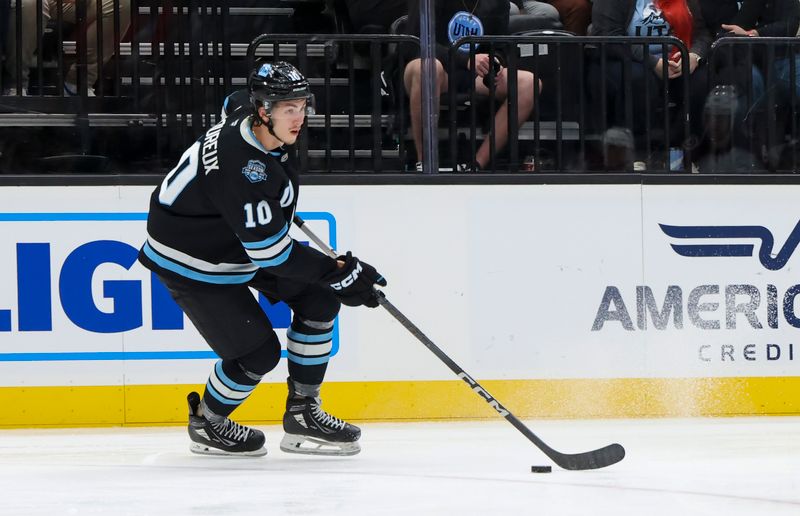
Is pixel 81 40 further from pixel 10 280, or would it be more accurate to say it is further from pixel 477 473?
pixel 477 473

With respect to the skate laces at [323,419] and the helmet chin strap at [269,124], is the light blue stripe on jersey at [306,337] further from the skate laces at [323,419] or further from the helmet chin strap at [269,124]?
the helmet chin strap at [269,124]

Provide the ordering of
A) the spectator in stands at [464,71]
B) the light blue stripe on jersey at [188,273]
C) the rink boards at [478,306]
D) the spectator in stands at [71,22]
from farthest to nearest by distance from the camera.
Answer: the spectator in stands at [464,71] → the spectator in stands at [71,22] → the rink boards at [478,306] → the light blue stripe on jersey at [188,273]

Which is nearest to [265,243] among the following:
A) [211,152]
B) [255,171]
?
[255,171]

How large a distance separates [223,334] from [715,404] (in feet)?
7.09

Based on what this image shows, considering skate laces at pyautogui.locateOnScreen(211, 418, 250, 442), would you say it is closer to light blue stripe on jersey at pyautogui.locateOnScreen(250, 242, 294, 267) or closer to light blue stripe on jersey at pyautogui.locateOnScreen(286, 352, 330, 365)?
light blue stripe on jersey at pyautogui.locateOnScreen(286, 352, 330, 365)

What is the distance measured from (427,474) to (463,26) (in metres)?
2.22

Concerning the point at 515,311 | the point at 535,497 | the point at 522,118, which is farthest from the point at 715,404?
the point at 535,497

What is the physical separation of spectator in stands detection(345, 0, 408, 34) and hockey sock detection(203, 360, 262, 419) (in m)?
1.82

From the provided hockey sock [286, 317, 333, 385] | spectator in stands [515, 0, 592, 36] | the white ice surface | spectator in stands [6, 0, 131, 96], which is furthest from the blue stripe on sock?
spectator in stands [515, 0, 592, 36]

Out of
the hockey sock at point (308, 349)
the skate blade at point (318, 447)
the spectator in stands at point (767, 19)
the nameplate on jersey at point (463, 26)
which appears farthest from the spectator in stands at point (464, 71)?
the skate blade at point (318, 447)

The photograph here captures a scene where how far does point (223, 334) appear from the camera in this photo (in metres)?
4.04

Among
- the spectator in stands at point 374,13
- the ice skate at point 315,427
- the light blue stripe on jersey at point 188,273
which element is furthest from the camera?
the spectator in stands at point 374,13

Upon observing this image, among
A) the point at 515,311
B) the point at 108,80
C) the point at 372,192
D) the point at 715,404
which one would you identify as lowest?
the point at 715,404

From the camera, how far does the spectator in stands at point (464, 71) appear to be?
532cm
